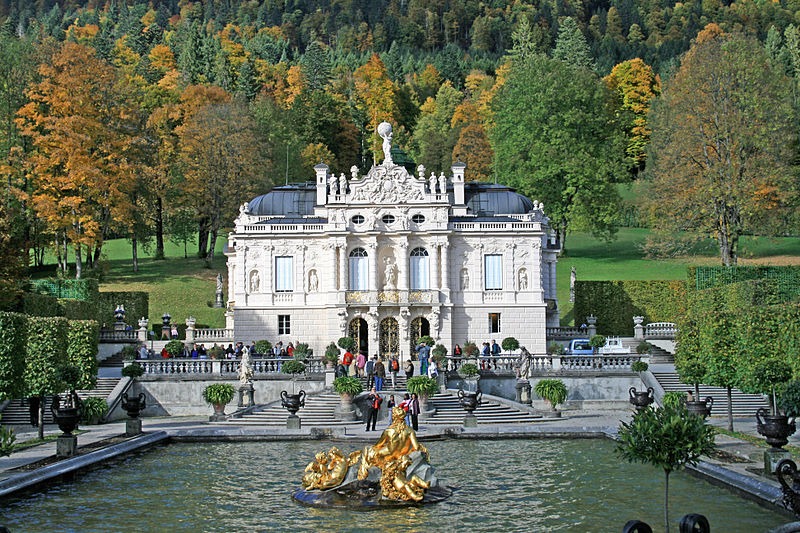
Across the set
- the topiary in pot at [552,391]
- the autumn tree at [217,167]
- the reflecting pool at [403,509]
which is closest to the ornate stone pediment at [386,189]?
the topiary in pot at [552,391]

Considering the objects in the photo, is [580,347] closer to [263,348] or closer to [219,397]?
[263,348]

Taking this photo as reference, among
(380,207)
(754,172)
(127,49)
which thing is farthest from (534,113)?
(127,49)

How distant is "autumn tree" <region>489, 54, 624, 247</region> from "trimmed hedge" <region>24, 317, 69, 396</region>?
4387cm

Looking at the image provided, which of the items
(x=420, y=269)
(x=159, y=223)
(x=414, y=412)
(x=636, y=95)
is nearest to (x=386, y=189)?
(x=420, y=269)

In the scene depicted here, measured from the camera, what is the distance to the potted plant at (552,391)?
42.4m

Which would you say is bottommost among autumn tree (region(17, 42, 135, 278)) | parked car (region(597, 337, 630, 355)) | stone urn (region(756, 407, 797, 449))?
stone urn (region(756, 407, 797, 449))

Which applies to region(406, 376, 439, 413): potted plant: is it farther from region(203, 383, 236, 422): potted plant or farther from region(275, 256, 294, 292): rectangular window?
region(275, 256, 294, 292): rectangular window

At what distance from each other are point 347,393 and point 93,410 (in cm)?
884

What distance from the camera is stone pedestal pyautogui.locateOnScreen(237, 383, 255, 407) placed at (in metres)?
44.3

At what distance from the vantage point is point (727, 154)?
6206 cm

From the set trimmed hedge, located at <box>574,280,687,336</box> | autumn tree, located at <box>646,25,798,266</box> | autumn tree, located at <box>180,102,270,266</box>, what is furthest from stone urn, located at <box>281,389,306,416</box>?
autumn tree, located at <box>180,102,270,266</box>

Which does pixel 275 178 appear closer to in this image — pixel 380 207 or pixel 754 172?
pixel 380 207

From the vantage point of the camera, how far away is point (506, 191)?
59.0 meters

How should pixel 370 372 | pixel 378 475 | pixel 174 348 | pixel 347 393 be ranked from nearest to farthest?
pixel 378 475
pixel 347 393
pixel 370 372
pixel 174 348
